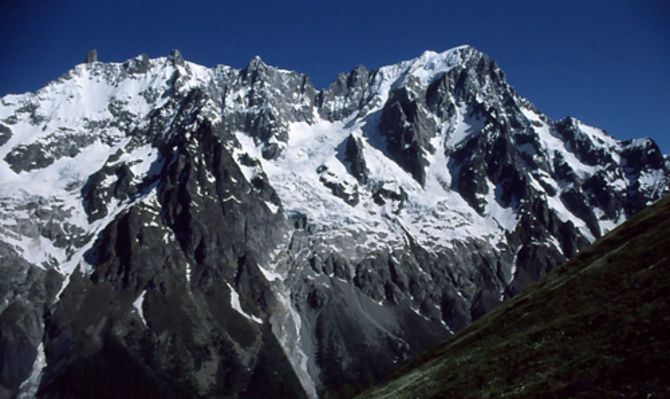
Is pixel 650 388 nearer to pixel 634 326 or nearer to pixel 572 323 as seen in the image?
pixel 634 326

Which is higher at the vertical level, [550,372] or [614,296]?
[614,296]

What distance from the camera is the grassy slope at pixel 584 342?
35438 millimetres

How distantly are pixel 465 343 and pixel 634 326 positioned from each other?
101ft

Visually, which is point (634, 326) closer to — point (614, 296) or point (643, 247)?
point (614, 296)

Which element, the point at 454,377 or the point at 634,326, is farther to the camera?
the point at 454,377

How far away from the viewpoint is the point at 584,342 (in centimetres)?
4281

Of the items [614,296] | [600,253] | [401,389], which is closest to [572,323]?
[614,296]

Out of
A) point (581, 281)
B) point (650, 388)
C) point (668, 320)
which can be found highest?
point (581, 281)

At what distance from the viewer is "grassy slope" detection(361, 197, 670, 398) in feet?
116

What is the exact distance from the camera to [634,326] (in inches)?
1635

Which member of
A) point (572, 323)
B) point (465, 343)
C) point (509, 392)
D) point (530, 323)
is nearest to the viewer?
point (509, 392)

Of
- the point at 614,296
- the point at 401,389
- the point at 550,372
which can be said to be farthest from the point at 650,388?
the point at 401,389

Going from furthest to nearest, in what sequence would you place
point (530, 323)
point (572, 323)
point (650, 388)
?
1. point (530, 323)
2. point (572, 323)
3. point (650, 388)

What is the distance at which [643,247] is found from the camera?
200 feet
